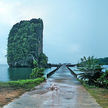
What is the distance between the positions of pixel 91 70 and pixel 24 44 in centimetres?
8764

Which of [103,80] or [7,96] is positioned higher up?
[103,80]

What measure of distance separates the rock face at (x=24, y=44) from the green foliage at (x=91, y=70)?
7834 centimetres

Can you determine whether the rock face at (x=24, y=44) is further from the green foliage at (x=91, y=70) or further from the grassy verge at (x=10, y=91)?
the grassy verge at (x=10, y=91)

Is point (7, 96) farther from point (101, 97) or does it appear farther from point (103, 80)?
point (103, 80)

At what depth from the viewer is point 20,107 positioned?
7.10 metres

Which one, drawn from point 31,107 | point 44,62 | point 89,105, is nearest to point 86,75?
point 89,105

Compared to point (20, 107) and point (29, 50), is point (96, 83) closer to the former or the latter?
point (20, 107)

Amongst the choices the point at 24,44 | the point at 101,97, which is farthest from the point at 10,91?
the point at 24,44

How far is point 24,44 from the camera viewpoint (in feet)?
329

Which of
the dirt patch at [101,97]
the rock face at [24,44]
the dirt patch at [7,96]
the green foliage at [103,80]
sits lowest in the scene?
the dirt patch at [101,97]

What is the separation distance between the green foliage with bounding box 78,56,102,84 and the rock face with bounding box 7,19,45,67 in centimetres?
7834

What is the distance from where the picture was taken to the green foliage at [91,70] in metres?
15.3

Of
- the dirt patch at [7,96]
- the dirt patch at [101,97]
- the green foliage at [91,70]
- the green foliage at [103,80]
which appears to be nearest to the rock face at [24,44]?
the green foliage at [91,70]

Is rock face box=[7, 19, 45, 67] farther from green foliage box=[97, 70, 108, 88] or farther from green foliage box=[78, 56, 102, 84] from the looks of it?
green foliage box=[97, 70, 108, 88]
